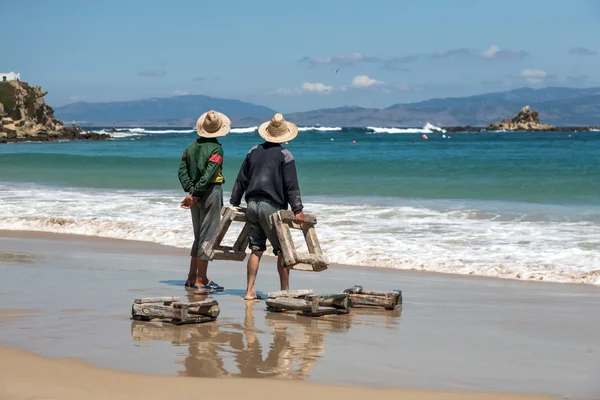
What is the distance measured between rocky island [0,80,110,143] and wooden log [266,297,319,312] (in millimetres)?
88580

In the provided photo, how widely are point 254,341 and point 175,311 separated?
850 mm

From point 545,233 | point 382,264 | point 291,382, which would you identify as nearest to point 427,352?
point 291,382

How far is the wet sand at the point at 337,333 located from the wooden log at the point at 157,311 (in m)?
0.10

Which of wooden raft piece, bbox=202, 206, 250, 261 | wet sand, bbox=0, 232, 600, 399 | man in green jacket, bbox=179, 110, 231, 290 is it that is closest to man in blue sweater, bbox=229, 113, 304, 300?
wooden raft piece, bbox=202, 206, 250, 261

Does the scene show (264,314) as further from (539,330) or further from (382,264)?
(382,264)

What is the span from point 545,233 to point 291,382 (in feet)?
33.0

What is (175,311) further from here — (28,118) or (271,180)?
(28,118)

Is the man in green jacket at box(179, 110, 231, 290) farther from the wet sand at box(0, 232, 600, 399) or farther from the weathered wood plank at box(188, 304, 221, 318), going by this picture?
the weathered wood plank at box(188, 304, 221, 318)

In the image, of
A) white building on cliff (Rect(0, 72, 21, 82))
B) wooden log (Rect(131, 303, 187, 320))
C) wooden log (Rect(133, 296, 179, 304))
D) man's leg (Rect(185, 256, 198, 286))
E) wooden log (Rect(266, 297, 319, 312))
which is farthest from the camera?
white building on cliff (Rect(0, 72, 21, 82))

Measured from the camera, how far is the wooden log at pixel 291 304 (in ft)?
25.1

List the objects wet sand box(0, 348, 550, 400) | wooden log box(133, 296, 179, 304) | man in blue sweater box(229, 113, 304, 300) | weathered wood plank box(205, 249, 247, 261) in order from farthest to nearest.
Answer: weathered wood plank box(205, 249, 247, 261) → man in blue sweater box(229, 113, 304, 300) → wooden log box(133, 296, 179, 304) → wet sand box(0, 348, 550, 400)

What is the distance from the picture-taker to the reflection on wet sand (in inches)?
228

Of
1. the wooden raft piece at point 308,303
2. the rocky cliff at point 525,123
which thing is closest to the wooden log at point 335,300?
the wooden raft piece at point 308,303

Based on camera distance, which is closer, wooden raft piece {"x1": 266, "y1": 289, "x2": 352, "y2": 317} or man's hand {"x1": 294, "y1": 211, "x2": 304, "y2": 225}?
wooden raft piece {"x1": 266, "y1": 289, "x2": 352, "y2": 317}
